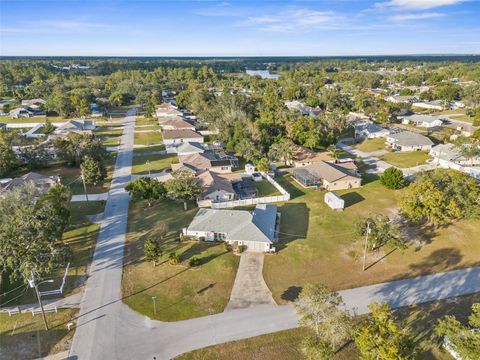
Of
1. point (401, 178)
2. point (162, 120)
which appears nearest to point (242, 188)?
point (401, 178)

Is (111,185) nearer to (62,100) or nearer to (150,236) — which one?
(150,236)

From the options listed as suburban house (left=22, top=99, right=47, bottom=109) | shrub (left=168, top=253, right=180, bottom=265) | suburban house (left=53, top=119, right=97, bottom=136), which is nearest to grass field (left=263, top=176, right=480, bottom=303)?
shrub (left=168, top=253, right=180, bottom=265)

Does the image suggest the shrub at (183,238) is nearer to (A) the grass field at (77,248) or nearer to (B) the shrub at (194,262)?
(B) the shrub at (194,262)

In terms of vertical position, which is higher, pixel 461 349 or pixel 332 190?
pixel 461 349

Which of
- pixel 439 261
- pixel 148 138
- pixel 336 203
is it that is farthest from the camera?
pixel 148 138

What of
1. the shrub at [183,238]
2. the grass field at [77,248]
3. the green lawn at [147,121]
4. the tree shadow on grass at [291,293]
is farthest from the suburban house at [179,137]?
the tree shadow on grass at [291,293]

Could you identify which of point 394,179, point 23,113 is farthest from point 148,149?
point 23,113

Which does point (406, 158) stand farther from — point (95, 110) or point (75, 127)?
point (95, 110)
